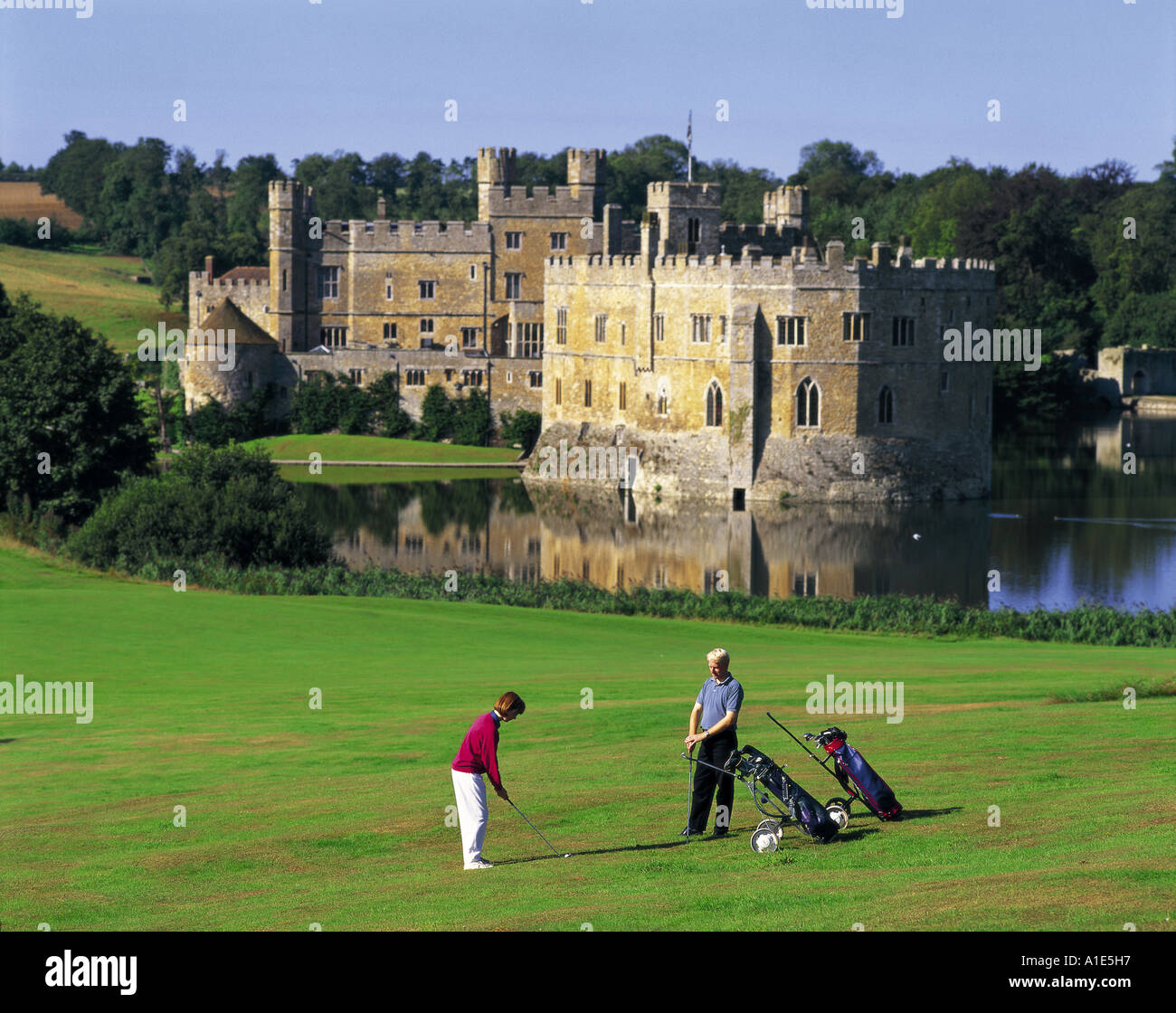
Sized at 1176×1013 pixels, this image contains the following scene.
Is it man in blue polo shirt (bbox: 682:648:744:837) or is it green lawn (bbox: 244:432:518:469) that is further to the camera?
green lawn (bbox: 244:432:518:469)

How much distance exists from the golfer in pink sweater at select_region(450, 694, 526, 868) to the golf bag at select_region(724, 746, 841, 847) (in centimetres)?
220

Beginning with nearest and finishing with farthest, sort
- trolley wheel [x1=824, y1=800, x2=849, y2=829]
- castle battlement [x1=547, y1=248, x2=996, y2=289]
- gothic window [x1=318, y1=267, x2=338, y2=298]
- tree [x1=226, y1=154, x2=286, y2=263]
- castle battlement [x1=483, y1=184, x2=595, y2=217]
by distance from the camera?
1. trolley wheel [x1=824, y1=800, x2=849, y2=829]
2. castle battlement [x1=547, y1=248, x2=996, y2=289]
3. castle battlement [x1=483, y1=184, x2=595, y2=217]
4. gothic window [x1=318, y1=267, x2=338, y2=298]
5. tree [x1=226, y1=154, x2=286, y2=263]

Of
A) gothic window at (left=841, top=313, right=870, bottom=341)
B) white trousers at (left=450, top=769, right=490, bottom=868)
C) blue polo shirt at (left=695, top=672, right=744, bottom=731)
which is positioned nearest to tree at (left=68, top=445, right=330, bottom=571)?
gothic window at (left=841, top=313, right=870, bottom=341)

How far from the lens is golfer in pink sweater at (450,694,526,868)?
15734 mm

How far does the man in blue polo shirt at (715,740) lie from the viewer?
1628 cm

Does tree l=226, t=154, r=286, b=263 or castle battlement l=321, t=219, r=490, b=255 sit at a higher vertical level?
tree l=226, t=154, r=286, b=263

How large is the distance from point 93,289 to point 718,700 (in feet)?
400

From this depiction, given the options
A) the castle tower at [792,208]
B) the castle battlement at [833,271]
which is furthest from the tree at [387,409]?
the castle tower at [792,208]

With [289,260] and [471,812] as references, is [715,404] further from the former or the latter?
[471,812]

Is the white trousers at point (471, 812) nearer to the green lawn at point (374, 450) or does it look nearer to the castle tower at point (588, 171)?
the green lawn at point (374, 450)

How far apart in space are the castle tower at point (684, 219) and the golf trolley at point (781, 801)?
61.1m

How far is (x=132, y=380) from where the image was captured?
2384 inches

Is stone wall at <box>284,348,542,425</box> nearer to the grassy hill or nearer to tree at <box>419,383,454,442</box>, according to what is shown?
tree at <box>419,383,454,442</box>

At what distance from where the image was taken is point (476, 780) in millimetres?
15805
